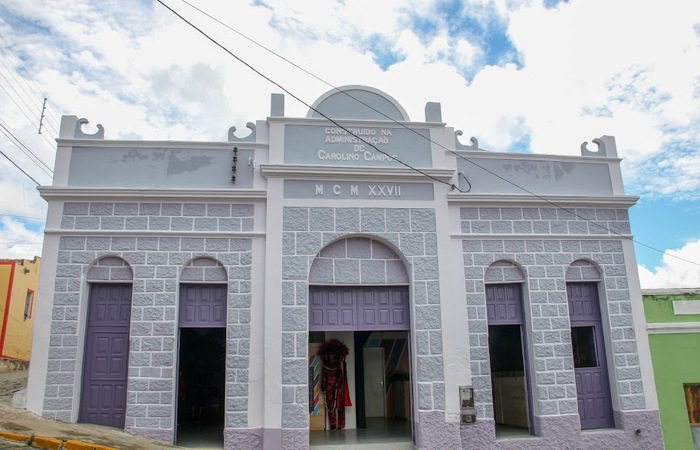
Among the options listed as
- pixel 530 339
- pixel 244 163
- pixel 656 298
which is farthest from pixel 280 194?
pixel 656 298

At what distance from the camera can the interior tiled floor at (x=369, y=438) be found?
10559 millimetres

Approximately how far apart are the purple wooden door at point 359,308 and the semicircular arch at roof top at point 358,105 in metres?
3.57

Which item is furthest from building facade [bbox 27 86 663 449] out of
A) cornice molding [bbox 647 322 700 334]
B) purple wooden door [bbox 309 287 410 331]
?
cornice molding [bbox 647 322 700 334]

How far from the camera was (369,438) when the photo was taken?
1125 centimetres

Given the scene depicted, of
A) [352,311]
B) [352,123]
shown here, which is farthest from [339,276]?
[352,123]

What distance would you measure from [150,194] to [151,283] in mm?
1691

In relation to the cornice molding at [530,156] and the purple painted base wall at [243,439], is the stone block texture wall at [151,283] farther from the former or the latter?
the cornice molding at [530,156]

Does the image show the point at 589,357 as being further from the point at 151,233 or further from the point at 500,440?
the point at 151,233

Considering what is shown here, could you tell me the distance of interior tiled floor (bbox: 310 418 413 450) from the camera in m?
10.6

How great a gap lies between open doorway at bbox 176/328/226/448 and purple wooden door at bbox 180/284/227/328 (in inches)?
96.1

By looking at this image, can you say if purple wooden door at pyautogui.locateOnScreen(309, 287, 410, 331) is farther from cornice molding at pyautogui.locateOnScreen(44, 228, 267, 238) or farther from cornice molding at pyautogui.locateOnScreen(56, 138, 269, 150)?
cornice molding at pyautogui.locateOnScreen(56, 138, 269, 150)

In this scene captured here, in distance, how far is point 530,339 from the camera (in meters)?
11.4

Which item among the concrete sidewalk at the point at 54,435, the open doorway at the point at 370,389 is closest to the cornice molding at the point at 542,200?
the open doorway at the point at 370,389

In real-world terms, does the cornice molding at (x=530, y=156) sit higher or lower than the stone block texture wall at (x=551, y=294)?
higher
